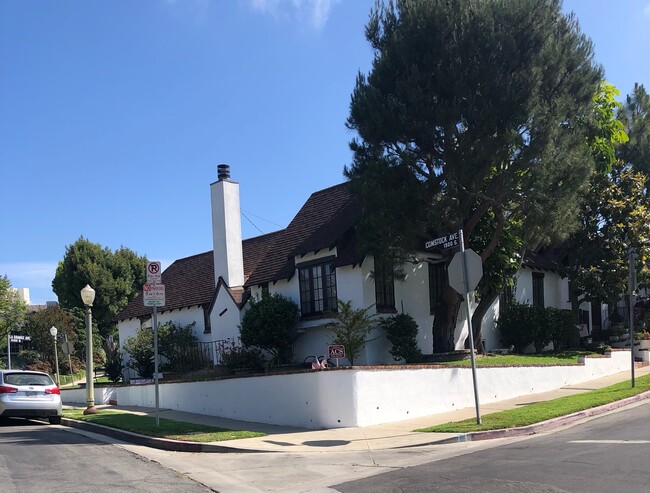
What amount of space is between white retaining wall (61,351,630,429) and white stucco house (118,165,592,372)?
13.9ft

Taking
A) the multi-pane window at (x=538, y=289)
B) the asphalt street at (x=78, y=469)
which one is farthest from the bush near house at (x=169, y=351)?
the multi-pane window at (x=538, y=289)

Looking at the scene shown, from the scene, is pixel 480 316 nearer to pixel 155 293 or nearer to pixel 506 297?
pixel 506 297

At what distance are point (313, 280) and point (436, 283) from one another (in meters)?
4.43

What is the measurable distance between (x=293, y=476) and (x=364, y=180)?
1133 cm

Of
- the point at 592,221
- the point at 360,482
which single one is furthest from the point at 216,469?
the point at 592,221

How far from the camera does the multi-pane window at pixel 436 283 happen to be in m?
22.6

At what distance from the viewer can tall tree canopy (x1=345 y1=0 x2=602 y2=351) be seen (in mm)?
18141

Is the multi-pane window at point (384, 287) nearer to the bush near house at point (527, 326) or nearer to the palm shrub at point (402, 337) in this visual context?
the palm shrub at point (402, 337)

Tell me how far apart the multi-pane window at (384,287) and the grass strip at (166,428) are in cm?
770

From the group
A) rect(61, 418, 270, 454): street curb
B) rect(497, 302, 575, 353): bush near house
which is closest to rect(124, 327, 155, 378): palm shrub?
rect(61, 418, 270, 454): street curb

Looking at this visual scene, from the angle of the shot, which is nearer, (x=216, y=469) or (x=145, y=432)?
(x=216, y=469)

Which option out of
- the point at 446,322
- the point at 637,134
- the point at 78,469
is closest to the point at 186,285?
the point at 446,322

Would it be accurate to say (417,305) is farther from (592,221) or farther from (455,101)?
(592,221)

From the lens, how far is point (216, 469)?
10211mm
